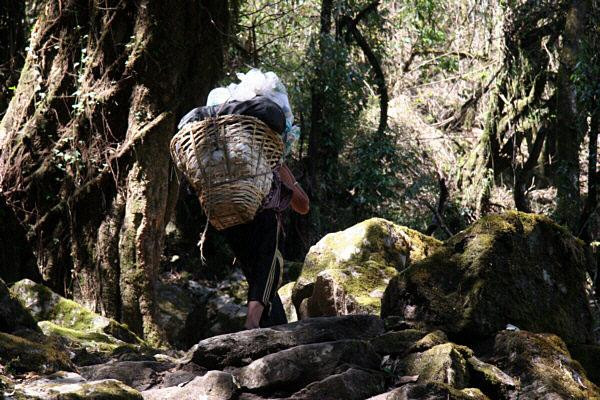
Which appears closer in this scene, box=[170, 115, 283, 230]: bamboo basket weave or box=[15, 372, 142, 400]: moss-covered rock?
box=[15, 372, 142, 400]: moss-covered rock

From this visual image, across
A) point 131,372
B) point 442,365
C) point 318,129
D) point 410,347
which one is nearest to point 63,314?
point 131,372

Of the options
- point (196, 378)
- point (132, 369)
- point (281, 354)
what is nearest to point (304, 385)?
point (281, 354)

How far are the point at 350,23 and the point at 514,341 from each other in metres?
11.9

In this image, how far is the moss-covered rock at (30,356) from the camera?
434 centimetres

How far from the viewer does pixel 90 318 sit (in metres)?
7.00

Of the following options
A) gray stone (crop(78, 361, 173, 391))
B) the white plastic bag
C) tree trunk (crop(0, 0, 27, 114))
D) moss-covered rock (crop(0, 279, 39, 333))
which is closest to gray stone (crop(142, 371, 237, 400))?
gray stone (crop(78, 361, 173, 391))

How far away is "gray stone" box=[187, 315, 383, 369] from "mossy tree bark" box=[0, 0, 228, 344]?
337 centimetres

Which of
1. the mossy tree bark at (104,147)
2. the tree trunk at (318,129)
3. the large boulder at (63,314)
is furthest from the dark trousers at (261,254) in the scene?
the tree trunk at (318,129)

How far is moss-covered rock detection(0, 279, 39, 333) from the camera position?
4.96m

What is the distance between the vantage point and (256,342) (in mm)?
4734

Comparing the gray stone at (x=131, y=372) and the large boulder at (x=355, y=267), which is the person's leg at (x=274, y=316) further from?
the large boulder at (x=355, y=267)

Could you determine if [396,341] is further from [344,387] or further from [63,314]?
[63,314]

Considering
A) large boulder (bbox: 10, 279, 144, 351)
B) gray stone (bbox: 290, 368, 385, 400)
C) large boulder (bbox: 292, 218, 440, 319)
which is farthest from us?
large boulder (bbox: 292, 218, 440, 319)

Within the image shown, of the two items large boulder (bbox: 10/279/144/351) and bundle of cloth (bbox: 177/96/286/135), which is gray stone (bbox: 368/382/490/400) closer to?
bundle of cloth (bbox: 177/96/286/135)
